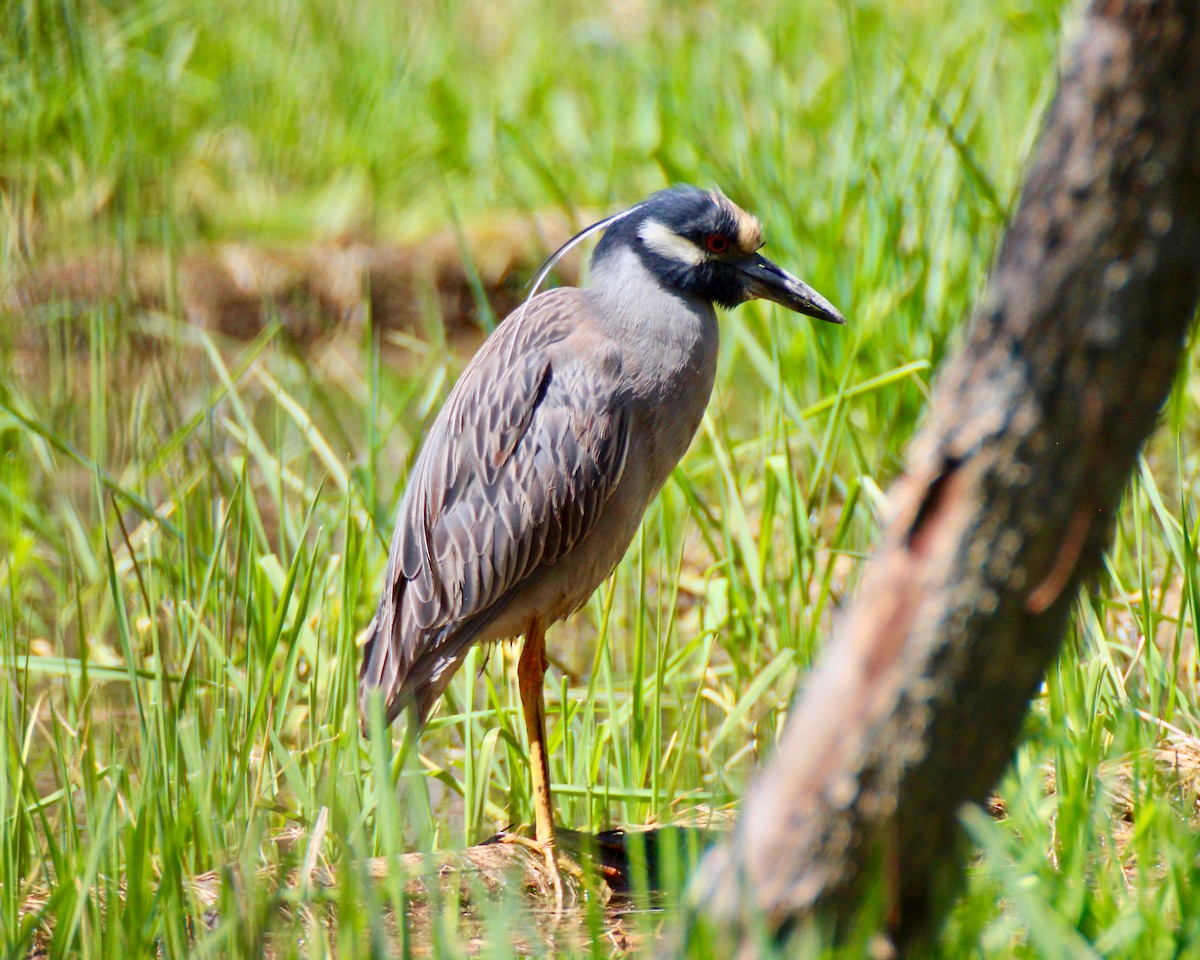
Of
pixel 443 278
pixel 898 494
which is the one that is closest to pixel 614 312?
pixel 898 494

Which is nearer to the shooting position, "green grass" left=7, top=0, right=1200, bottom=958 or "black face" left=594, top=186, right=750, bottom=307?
"green grass" left=7, top=0, right=1200, bottom=958

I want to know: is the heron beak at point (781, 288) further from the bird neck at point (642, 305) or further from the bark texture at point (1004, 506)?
the bark texture at point (1004, 506)

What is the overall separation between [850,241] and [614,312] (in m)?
2.19

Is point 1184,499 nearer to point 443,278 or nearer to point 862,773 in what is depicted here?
point 862,773

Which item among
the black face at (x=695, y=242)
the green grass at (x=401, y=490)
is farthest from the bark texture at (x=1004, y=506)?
the black face at (x=695, y=242)

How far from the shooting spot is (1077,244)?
4.65 ft

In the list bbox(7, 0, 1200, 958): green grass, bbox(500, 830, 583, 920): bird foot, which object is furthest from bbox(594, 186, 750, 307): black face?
bbox(500, 830, 583, 920): bird foot

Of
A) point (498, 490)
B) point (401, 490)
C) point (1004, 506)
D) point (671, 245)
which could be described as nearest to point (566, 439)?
point (498, 490)

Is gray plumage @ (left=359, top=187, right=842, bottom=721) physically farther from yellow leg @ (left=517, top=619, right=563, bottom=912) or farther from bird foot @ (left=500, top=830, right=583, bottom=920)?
bird foot @ (left=500, top=830, right=583, bottom=920)

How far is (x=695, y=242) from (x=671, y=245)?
0.06 meters

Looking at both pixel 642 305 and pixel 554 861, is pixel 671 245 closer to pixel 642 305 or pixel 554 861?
pixel 642 305

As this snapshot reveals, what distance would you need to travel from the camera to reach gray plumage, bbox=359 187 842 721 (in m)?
3.06

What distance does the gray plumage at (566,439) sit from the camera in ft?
10.1

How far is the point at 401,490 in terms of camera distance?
3846mm
